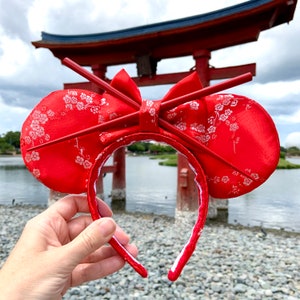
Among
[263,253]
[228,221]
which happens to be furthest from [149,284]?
[228,221]

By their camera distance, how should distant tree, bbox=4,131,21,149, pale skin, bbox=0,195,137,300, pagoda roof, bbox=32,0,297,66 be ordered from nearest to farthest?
pale skin, bbox=0,195,137,300, pagoda roof, bbox=32,0,297,66, distant tree, bbox=4,131,21,149

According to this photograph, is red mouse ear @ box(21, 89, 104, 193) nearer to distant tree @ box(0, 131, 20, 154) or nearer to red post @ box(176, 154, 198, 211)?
red post @ box(176, 154, 198, 211)

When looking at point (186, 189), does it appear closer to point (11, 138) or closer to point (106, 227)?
point (106, 227)

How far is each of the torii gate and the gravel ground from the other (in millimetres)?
1707

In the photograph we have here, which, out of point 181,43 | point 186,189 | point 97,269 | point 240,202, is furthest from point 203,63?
point 240,202

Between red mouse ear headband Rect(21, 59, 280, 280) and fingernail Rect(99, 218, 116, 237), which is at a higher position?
red mouse ear headband Rect(21, 59, 280, 280)

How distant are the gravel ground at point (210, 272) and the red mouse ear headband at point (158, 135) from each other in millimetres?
1931

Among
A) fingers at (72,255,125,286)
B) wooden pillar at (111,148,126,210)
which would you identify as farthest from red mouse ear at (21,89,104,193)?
wooden pillar at (111,148,126,210)

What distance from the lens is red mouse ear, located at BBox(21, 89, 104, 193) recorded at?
1.08 metres

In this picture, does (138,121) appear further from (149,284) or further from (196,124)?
(149,284)

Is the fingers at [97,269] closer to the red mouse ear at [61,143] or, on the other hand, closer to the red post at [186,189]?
the red mouse ear at [61,143]

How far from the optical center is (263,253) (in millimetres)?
4008

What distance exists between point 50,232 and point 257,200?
10.3 m

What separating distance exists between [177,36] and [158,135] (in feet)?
17.5
